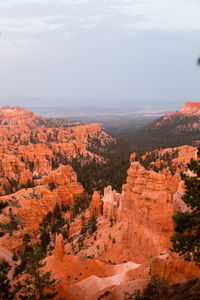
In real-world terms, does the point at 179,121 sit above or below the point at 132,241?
above

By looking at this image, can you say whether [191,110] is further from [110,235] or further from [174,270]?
[174,270]

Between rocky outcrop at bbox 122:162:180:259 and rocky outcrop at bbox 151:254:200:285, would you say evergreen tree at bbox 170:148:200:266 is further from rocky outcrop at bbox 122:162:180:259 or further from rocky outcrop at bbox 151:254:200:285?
rocky outcrop at bbox 122:162:180:259

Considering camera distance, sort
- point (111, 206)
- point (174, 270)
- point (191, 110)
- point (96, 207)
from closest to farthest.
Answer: point (174, 270) < point (111, 206) < point (96, 207) < point (191, 110)

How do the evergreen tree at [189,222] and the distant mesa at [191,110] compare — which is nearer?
the evergreen tree at [189,222]

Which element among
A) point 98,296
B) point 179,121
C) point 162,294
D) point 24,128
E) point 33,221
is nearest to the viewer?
point 162,294

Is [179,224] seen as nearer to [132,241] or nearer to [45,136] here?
[132,241]

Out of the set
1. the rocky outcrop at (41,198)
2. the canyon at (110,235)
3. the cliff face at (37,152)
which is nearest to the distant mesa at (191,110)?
the cliff face at (37,152)

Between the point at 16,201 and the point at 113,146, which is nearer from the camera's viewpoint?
the point at 16,201

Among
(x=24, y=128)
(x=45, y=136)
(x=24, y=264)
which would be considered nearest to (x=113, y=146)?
A: (x=45, y=136)

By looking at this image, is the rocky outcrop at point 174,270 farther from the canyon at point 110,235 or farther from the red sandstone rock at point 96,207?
the red sandstone rock at point 96,207

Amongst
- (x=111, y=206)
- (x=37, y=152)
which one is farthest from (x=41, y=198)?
(x=37, y=152)

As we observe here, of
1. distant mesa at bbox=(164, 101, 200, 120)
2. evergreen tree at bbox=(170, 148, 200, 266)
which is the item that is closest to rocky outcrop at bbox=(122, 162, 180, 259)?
evergreen tree at bbox=(170, 148, 200, 266)

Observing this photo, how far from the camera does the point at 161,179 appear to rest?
79.5ft

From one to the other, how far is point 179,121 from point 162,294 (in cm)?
17865
